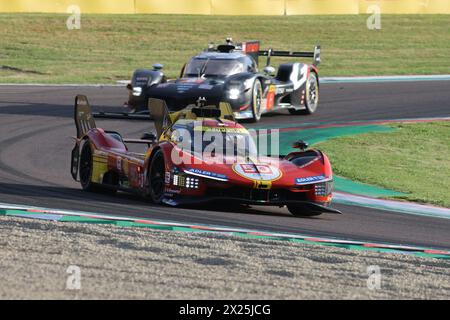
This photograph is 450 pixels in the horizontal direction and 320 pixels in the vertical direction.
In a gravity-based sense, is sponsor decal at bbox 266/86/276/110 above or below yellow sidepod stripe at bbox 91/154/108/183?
below

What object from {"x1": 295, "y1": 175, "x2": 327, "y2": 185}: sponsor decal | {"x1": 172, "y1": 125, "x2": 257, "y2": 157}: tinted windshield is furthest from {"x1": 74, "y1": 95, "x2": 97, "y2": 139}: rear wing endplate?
{"x1": 295, "y1": 175, "x2": 327, "y2": 185}: sponsor decal

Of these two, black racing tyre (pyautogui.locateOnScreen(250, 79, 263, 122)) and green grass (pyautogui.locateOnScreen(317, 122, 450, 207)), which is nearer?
green grass (pyautogui.locateOnScreen(317, 122, 450, 207))

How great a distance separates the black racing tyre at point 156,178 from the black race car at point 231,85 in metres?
8.33

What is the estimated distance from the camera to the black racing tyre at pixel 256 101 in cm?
2275

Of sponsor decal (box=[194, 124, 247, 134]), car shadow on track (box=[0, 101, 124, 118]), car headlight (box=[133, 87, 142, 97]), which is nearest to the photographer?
sponsor decal (box=[194, 124, 247, 134])

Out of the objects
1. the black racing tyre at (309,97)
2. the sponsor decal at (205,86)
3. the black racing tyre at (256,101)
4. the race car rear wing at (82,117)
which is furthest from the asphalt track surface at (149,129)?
the sponsor decal at (205,86)

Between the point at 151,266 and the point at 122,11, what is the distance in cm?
3199

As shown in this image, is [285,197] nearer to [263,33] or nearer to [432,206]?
Answer: [432,206]

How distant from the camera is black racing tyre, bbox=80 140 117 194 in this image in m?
14.4

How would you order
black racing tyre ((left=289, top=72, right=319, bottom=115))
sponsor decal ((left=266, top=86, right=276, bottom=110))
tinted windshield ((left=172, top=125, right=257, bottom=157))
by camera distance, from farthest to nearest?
black racing tyre ((left=289, top=72, right=319, bottom=115)), sponsor decal ((left=266, top=86, right=276, bottom=110)), tinted windshield ((left=172, top=125, right=257, bottom=157))

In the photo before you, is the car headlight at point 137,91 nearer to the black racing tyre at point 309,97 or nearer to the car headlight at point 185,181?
the black racing tyre at point 309,97

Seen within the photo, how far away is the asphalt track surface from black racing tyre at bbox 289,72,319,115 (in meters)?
0.25

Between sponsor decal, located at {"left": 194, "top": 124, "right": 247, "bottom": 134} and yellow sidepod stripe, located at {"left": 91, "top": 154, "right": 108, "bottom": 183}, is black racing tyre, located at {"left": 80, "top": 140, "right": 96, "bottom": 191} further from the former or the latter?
sponsor decal, located at {"left": 194, "top": 124, "right": 247, "bottom": 134}

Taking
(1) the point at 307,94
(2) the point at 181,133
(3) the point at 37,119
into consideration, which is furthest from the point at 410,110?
(2) the point at 181,133
